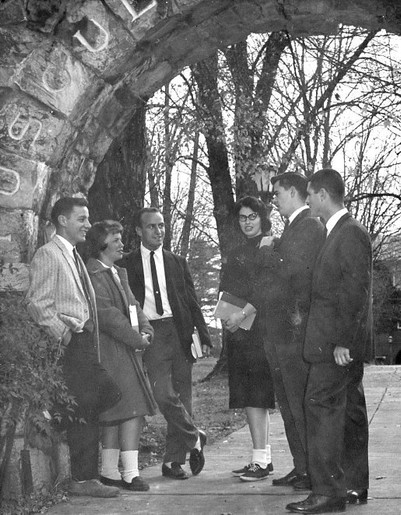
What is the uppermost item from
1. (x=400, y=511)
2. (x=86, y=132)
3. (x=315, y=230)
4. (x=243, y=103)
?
(x=243, y=103)

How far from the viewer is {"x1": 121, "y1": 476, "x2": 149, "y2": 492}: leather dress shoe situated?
7.45m

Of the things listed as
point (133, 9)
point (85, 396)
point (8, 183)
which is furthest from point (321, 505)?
point (133, 9)

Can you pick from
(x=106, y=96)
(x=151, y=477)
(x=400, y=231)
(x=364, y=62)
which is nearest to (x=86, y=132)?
(x=106, y=96)

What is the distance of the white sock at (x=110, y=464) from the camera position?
7633 millimetres

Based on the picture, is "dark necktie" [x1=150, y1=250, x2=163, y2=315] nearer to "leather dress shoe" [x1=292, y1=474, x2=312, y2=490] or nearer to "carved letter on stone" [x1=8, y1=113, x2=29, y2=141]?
"carved letter on stone" [x1=8, y1=113, x2=29, y2=141]

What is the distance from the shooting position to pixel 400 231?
A: 42.7 metres

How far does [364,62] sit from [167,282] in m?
11.5

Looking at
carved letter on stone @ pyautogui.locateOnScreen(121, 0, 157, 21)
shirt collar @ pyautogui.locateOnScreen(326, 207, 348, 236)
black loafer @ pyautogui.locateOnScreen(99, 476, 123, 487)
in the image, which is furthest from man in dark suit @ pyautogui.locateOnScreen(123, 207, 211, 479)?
shirt collar @ pyautogui.locateOnScreen(326, 207, 348, 236)

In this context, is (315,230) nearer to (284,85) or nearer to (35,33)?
(35,33)

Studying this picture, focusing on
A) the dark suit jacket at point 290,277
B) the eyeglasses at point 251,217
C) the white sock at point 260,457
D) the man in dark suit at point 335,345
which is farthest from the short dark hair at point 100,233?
the white sock at point 260,457

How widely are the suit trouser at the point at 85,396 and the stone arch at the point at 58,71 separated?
23.6 inches

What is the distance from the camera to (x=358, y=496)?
6.75 m

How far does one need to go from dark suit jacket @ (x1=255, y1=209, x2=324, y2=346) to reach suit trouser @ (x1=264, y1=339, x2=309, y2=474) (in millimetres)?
82

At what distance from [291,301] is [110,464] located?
1746mm
